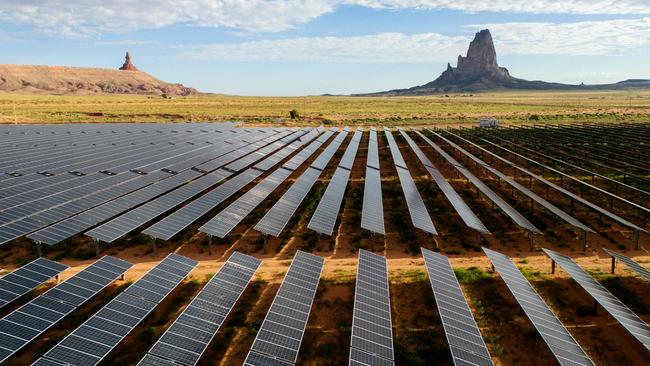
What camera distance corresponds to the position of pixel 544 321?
11945mm

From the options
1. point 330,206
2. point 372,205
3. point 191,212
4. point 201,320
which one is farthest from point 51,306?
point 372,205

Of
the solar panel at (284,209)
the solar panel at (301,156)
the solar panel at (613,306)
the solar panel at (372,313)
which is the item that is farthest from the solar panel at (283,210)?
the solar panel at (613,306)

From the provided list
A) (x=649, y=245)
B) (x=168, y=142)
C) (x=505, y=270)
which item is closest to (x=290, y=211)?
(x=505, y=270)

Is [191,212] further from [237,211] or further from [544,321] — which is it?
[544,321]

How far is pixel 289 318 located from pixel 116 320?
4.47 metres

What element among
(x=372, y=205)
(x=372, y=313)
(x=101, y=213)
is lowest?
(x=372, y=313)

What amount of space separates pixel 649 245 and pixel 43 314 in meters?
24.4

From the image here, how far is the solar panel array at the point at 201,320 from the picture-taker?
9.92 metres

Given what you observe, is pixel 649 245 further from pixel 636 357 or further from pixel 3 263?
pixel 3 263

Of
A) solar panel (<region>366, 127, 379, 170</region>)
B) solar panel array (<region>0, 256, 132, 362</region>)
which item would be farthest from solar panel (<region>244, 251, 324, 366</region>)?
solar panel (<region>366, 127, 379, 170</region>)

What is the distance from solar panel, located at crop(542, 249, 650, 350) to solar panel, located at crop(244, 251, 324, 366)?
27.3 feet

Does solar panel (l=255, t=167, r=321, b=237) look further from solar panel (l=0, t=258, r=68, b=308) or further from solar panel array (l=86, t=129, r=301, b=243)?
solar panel (l=0, t=258, r=68, b=308)

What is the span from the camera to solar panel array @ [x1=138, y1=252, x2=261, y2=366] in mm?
9922

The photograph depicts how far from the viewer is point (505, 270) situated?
15.1m
